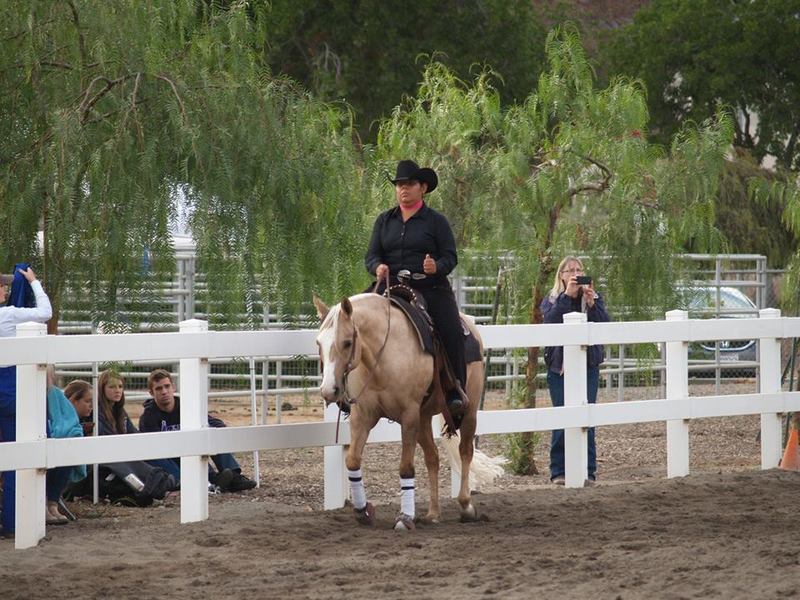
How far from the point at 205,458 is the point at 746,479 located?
455 centimetres

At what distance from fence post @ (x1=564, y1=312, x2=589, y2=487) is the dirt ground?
0.26 metres

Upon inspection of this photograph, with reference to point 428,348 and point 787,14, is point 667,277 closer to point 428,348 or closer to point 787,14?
point 428,348

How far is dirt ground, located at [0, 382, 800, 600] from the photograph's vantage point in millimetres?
7008

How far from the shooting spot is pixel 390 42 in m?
38.3

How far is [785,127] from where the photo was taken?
135 ft

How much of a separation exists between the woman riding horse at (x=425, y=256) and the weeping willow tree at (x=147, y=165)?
86cm

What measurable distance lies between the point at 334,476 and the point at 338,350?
1.72 meters

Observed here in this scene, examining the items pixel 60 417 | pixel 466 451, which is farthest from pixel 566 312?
pixel 60 417

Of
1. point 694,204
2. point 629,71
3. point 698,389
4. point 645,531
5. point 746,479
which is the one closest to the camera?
point 645,531

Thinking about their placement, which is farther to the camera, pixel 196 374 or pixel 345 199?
pixel 345 199

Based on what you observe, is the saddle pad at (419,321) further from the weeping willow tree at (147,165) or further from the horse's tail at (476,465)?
the horse's tail at (476,465)

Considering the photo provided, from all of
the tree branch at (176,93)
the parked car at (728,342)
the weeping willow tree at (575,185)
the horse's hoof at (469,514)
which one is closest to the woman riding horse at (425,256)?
the horse's hoof at (469,514)

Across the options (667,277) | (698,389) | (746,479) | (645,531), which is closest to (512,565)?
(645,531)

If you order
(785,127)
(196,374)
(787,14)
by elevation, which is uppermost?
(787,14)
